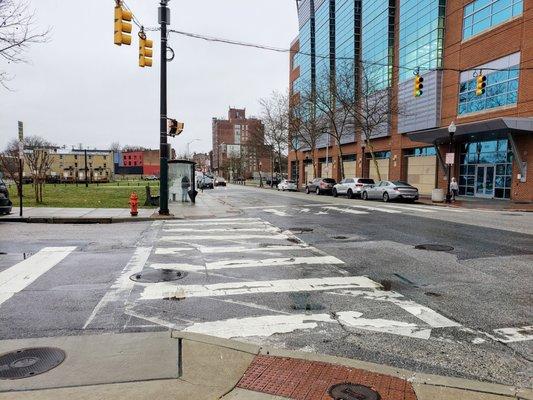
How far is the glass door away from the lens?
96.3 feet

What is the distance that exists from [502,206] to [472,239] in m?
14.1

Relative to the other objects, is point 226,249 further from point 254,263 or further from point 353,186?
point 353,186

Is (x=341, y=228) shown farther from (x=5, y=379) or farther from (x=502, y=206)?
(x=502, y=206)

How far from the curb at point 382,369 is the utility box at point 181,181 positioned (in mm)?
19947

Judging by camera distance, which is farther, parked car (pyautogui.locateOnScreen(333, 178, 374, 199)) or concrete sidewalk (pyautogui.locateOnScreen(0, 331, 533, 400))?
parked car (pyautogui.locateOnScreen(333, 178, 374, 199))

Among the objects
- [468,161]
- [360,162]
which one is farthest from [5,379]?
[360,162]

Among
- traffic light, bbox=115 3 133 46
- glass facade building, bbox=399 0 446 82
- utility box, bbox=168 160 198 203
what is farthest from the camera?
glass facade building, bbox=399 0 446 82

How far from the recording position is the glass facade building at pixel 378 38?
40938 millimetres

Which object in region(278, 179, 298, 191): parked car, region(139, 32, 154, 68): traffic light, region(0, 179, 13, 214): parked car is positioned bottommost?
region(278, 179, 298, 191): parked car

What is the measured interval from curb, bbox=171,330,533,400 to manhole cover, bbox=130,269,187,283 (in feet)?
8.59

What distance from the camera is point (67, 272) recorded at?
24.8 ft

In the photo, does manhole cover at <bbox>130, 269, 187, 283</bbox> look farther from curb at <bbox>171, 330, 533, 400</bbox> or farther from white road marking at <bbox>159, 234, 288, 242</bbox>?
white road marking at <bbox>159, 234, 288, 242</bbox>

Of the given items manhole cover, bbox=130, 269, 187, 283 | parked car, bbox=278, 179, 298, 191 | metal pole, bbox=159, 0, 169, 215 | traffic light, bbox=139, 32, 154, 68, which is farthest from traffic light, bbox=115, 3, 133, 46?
parked car, bbox=278, 179, 298, 191

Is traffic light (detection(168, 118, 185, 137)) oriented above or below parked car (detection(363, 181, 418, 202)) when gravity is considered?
above
